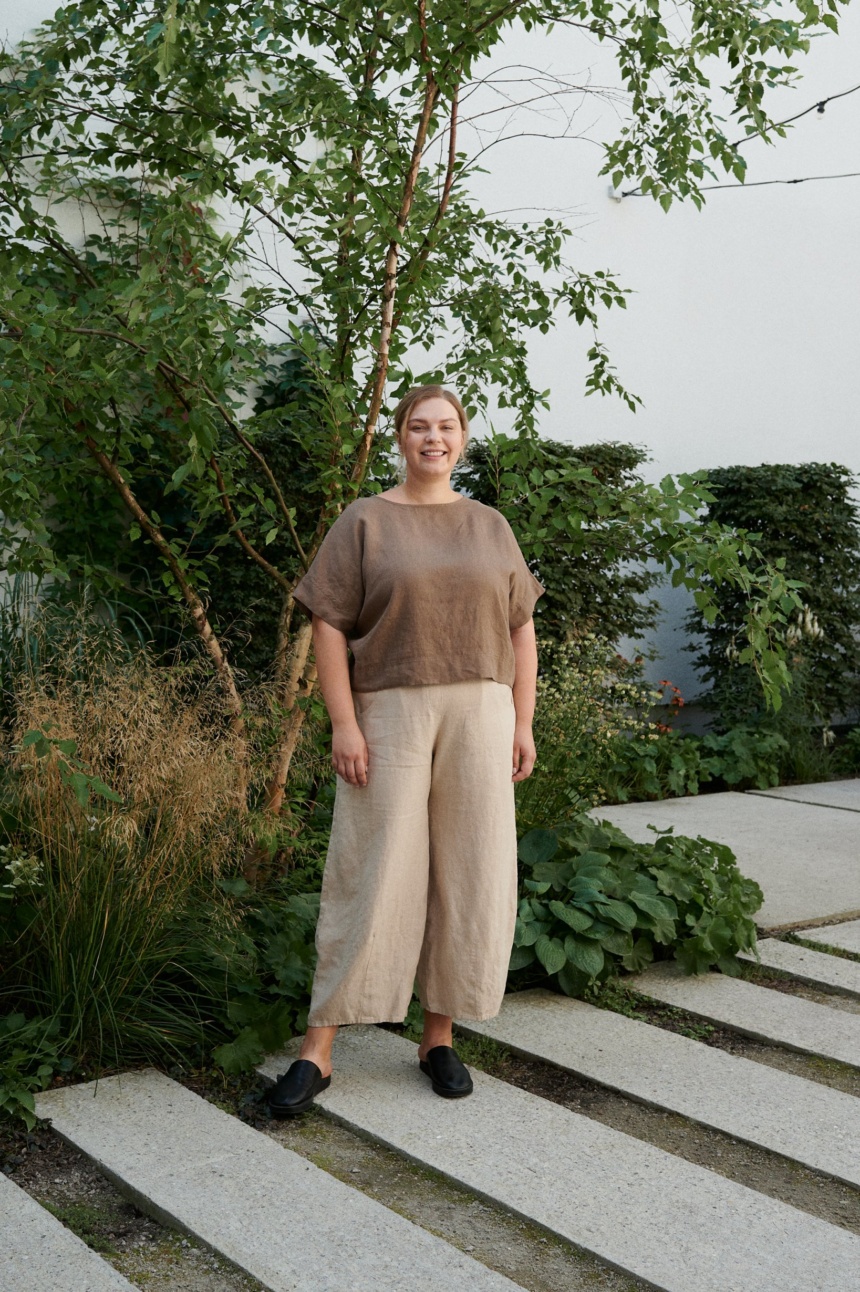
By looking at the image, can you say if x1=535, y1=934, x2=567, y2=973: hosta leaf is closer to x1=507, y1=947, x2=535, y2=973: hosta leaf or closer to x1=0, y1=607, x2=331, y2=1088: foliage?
x1=507, y1=947, x2=535, y2=973: hosta leaf

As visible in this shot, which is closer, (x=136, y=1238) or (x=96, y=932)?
(x=136, y=1238)

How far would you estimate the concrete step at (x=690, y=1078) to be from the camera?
2.90 m

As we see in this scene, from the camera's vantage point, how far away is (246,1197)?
2.55 metres

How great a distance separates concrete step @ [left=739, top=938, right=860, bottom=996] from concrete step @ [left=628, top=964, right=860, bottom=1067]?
129 mm

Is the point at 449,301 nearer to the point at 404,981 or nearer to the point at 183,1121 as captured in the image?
the point at 404,981

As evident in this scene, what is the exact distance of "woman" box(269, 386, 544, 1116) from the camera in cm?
301

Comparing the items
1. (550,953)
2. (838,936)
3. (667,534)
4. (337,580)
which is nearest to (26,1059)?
(337,580)

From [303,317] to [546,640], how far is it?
76.0 inches

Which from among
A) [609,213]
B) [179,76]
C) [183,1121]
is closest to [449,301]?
[179,76]

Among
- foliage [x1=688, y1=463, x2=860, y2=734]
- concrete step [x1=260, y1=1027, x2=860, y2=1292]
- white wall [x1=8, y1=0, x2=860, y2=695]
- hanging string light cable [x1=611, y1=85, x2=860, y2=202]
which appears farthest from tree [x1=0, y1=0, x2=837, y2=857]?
hanging string light cable [x1=611, y1=85, x2=860, y2=202]

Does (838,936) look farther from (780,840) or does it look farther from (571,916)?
(780,840)

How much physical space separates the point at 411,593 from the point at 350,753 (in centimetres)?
39

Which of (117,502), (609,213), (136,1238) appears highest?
(609,213)

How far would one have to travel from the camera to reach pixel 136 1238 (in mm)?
2461
